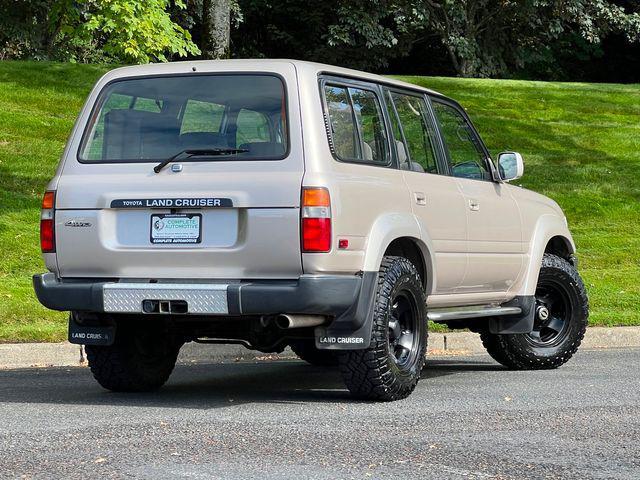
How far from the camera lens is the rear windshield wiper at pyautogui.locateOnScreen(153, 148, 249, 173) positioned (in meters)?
7.27

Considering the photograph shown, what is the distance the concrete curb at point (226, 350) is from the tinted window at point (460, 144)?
227 cm

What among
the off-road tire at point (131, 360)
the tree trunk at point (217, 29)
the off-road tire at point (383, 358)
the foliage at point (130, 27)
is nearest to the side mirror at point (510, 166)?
the off-road tire at point (383, 358)

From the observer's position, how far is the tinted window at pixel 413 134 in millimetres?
8133

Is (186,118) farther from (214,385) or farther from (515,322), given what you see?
(515,322)

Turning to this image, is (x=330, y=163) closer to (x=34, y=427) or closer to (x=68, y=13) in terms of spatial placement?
(x=34, y=427)

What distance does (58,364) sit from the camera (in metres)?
10.1

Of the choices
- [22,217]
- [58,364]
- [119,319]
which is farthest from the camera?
[22,217]

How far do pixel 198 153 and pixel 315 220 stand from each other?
3.09 ft

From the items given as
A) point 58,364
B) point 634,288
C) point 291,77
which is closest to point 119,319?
point 291,77

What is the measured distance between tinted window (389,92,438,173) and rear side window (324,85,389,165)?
0.21 m

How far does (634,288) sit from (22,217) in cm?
759

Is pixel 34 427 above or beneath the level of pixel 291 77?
beneath

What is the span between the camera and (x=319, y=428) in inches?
255

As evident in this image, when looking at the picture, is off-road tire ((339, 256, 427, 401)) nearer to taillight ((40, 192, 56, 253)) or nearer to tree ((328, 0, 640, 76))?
taillight ((40, 192, 56, 253))
